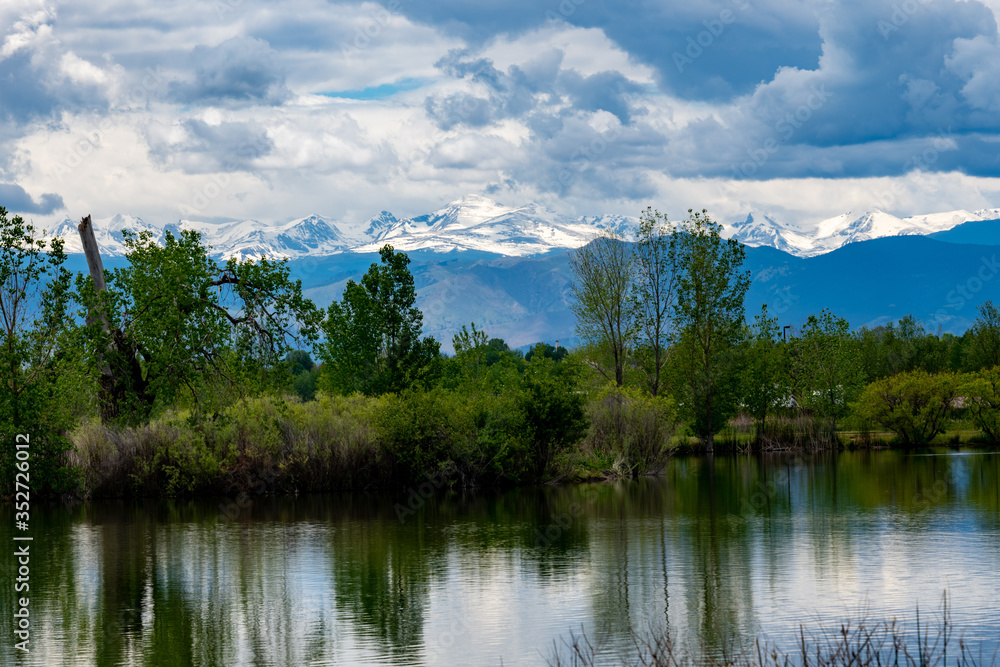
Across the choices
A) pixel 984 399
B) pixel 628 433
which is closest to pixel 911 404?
pixel 984 399

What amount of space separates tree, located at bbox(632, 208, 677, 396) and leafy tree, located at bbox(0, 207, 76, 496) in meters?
43.8

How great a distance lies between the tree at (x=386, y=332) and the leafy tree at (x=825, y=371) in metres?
28.4

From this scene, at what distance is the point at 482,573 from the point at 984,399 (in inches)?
2039

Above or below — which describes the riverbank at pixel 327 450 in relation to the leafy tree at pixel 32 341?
below

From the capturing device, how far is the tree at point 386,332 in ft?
170

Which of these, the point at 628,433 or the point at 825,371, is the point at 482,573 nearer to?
the point at 628,433

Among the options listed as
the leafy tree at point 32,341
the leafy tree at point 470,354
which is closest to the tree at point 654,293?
the leafy tree at point 470,354

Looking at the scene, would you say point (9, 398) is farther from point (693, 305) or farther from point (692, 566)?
point (693, 305)

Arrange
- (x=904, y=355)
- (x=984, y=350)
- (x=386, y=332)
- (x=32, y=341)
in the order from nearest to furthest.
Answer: (x=32, y=341) → (x=386, y=332) → (x=984, y=350) → (x=904, y=355)

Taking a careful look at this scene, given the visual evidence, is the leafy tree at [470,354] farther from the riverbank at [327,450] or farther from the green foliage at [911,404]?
the riverbank at [327,450]

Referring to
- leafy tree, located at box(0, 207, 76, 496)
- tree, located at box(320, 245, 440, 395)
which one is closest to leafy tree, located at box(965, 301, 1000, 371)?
tree, located at box(320, 245, 440, 395)

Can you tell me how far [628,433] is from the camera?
45500mm

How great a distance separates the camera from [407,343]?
171 ft

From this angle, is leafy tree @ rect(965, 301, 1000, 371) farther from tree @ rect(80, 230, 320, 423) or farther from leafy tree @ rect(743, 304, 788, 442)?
tree @ rect(80, 230, 320, 423)
